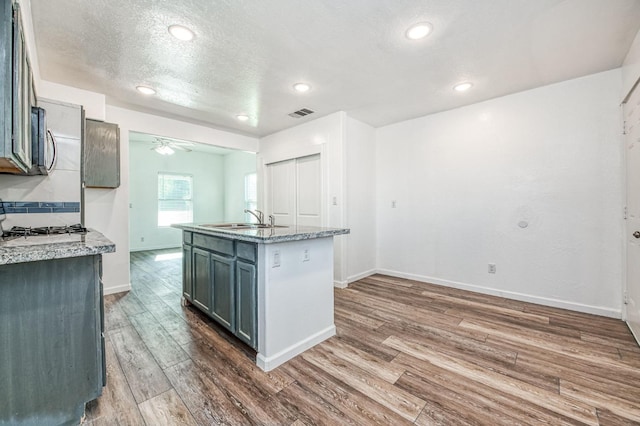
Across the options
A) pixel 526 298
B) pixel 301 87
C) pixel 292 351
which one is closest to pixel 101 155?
pixel 301 87

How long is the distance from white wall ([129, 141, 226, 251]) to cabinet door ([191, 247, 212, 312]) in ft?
17.5

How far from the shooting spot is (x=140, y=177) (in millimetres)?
7004

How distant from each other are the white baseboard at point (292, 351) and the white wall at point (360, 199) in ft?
5.69

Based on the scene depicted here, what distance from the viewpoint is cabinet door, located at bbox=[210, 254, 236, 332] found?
7.30 feet

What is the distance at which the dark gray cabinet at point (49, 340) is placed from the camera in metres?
1.24

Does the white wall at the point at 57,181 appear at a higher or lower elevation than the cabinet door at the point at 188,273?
higher

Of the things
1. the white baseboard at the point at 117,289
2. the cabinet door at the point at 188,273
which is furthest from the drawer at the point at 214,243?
the white baseboard at the point at 117,289

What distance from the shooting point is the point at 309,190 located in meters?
4.44

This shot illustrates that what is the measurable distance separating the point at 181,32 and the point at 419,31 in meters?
1.90

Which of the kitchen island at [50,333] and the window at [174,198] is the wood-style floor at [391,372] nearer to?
the kitchen island at [50,333]

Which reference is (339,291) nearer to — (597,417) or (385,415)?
(385,415)

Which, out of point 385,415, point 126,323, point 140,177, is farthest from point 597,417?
point 140,177

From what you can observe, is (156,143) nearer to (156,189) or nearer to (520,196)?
(156,189)

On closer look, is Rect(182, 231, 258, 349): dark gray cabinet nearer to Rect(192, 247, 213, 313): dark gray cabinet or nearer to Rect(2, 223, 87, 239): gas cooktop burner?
Rect(192, 247, 213, 313): dark gray cabinet
